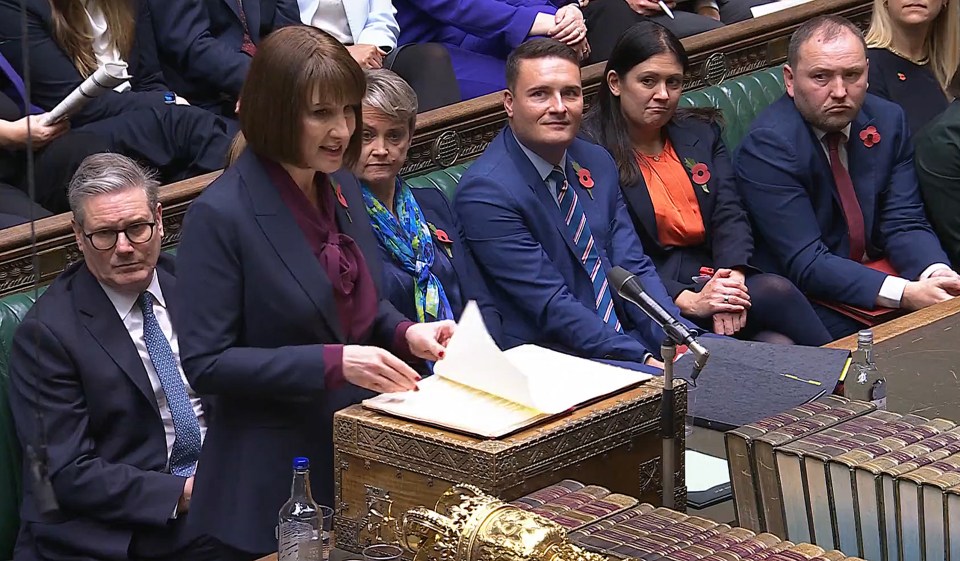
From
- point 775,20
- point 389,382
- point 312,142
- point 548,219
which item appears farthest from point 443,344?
point 775,20

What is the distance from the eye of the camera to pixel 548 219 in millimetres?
3738

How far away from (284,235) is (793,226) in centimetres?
214

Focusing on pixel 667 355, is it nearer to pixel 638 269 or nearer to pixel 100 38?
pixel 638 269

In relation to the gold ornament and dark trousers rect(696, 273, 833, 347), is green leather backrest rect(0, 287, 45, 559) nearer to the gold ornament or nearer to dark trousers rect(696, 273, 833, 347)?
the gold ornament

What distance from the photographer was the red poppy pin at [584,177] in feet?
12.7

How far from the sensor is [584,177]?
12.8ft

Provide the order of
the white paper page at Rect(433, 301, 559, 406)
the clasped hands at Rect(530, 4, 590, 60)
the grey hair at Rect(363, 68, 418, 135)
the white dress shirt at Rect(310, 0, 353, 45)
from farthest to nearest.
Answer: the clasped hands at Rect(530, 4, 590, 60)
the white dress shirt at Rect(310, 0, 353, 45)
the grey hair at Rect(363, 68, 418, 135)
the white paper page at Rect(433, 301, 559, 406)

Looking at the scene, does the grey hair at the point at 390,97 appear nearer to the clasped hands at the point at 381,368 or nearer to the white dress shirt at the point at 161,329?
the white dress shirt at the point at 161,329

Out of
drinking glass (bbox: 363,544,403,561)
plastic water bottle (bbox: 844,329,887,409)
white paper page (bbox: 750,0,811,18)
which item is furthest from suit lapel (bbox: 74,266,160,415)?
white paper page (bbox: 750,0,811,18)

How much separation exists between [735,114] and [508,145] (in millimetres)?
1305

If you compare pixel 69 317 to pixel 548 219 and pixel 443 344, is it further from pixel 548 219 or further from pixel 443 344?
pixel 548 219

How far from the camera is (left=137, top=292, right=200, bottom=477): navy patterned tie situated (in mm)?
3125

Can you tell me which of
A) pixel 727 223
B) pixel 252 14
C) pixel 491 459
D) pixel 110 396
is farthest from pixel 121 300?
pixel 727 223

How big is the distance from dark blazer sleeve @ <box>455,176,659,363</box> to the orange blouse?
0.55m
